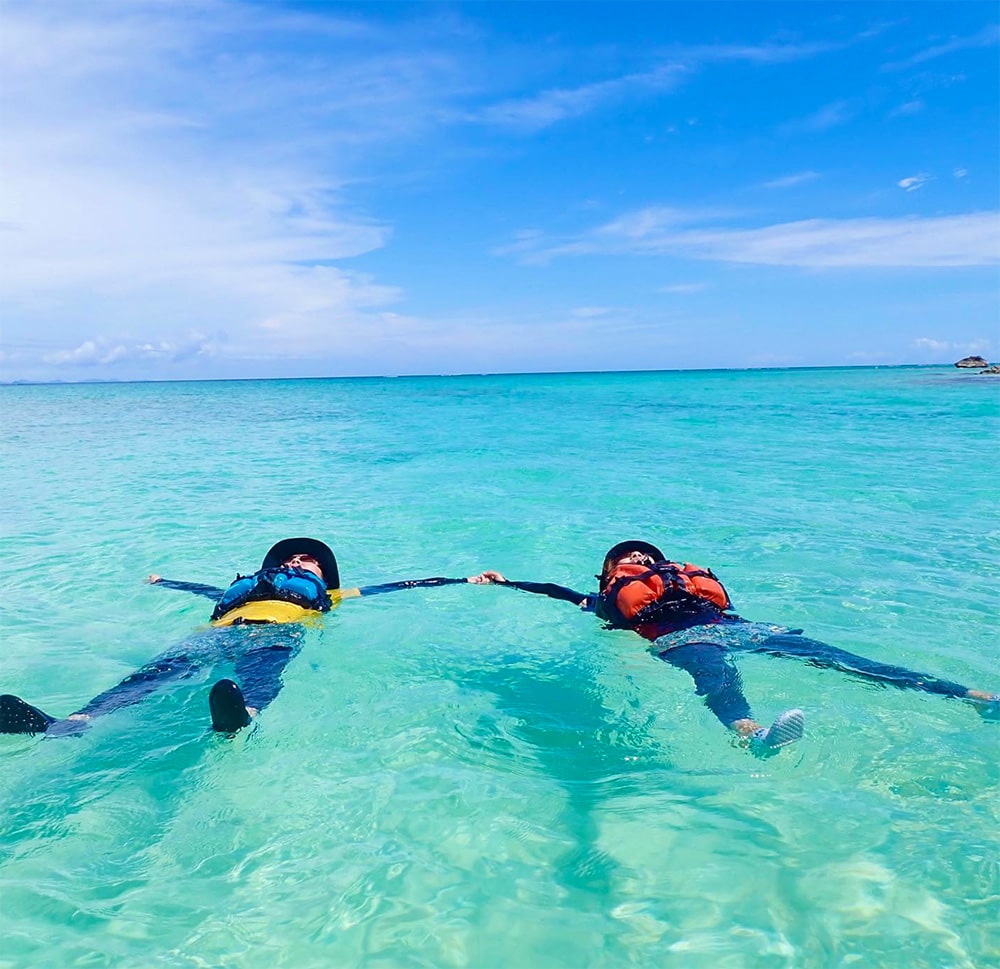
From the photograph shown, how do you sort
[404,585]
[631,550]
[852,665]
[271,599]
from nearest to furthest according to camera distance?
[852,665], [271,599], [631,550], [404,585]

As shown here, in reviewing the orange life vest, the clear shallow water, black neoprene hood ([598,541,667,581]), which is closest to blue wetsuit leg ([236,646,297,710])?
the clear shallow water

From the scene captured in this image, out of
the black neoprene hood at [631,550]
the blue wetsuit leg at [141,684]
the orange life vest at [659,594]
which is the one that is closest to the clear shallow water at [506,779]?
the blue wetsuit leg at [141,684]

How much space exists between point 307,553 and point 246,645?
1.82m

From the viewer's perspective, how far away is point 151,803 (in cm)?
437

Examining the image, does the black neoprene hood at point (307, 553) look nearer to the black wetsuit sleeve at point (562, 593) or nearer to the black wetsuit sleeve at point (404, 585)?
the black wetsuit sleeve at point (404, 585)

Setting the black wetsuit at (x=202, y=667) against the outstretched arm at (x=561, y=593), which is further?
the outstretched arm at (x=561, y=593)

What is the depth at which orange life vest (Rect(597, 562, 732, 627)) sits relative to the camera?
6.24 m

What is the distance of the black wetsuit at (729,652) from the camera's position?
5074 millimetres

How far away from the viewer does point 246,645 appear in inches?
242

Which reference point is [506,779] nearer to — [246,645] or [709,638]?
[709,638]

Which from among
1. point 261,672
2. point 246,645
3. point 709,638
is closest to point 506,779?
point 709,638

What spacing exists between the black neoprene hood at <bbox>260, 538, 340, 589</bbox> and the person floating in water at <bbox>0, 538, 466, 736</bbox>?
0.01 meters

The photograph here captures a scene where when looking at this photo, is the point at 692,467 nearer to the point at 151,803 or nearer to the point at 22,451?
the point at 151,803

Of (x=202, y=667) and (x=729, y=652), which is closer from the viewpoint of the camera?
(x=729, y=652)
